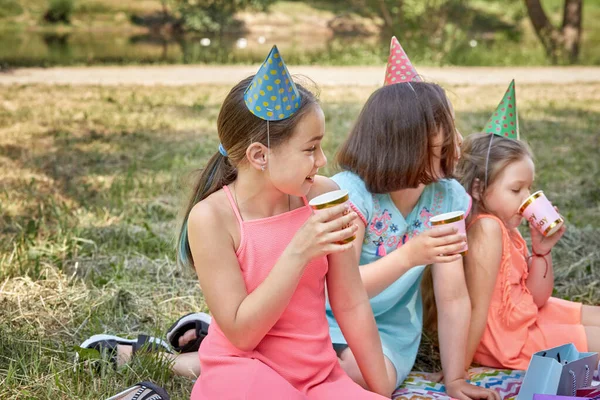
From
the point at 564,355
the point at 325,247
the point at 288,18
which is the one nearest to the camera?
the point at 325,247

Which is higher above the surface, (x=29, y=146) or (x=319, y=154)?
(x=319, y=154)

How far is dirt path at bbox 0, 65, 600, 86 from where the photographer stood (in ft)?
29.9

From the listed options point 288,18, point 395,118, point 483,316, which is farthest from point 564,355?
point 288,18

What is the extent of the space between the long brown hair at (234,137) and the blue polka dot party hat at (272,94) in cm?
4

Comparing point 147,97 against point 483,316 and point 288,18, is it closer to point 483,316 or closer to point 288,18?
point 483,316

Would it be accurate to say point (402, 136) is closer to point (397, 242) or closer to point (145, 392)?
point (397, 242)

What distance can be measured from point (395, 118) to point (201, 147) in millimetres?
3402

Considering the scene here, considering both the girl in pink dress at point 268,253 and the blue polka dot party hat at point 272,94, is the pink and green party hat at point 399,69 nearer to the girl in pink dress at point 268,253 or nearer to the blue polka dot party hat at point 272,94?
the girl in pink dress at point 268,253

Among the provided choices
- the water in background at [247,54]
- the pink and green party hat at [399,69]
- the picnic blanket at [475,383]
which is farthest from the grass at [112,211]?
the water in background at [247,54]

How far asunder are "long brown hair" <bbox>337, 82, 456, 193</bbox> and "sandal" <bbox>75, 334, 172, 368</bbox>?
0.90 metres

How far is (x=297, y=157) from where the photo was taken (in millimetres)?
1896

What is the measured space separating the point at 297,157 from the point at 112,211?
239cm

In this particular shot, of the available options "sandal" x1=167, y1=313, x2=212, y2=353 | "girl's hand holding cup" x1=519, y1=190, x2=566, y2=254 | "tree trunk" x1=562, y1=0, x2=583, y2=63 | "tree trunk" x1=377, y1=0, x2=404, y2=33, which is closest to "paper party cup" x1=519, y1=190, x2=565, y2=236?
"girl's hand holding cup" x1=519, y1=190, x2=566, y2=254

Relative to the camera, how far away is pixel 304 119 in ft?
6.23
